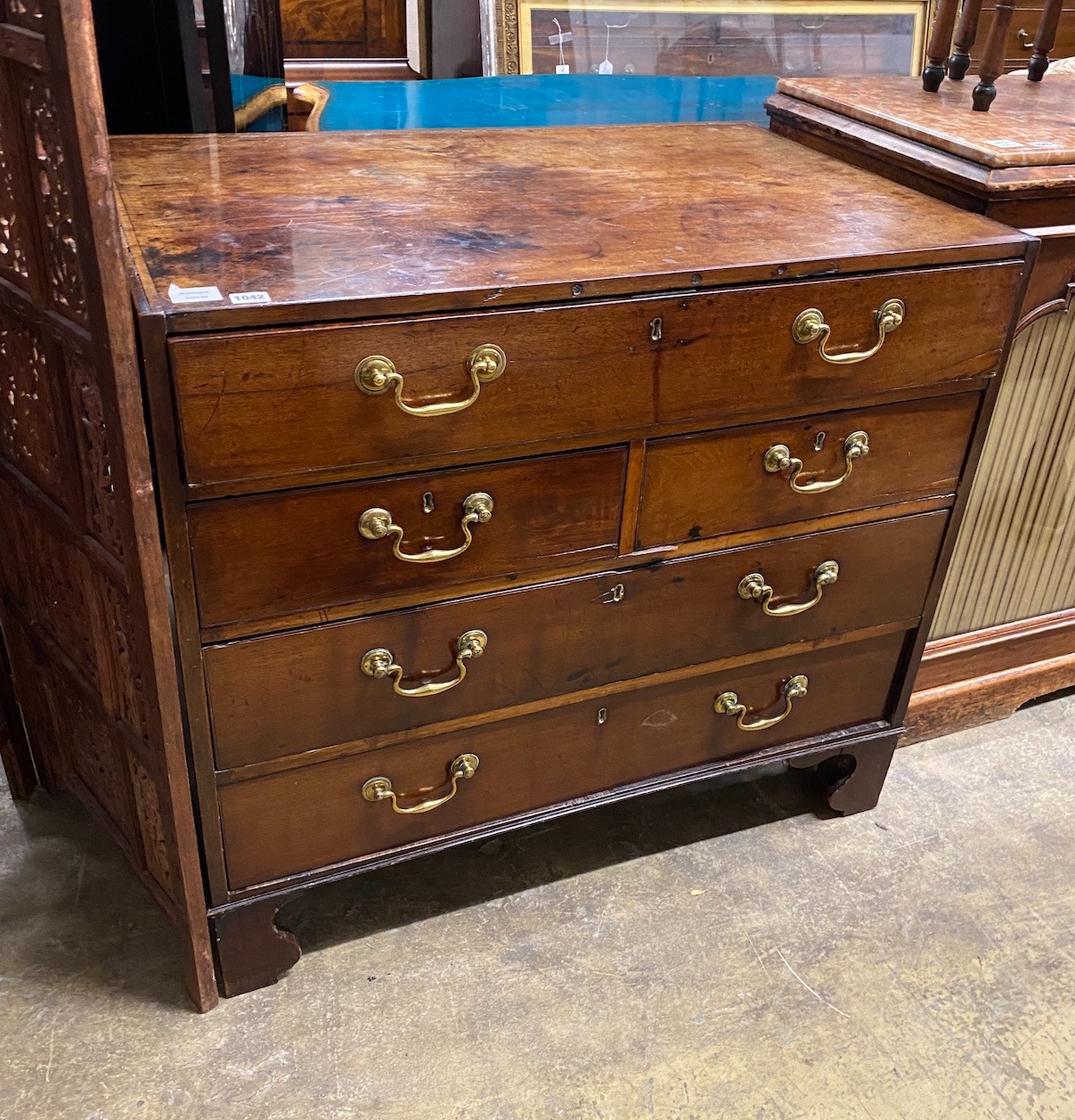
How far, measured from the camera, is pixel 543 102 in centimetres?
202

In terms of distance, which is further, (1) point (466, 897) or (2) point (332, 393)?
(1) point (466, 897)

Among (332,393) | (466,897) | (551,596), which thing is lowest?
(466,897)

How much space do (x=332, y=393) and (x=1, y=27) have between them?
16.3 inches

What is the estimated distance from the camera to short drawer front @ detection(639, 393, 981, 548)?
1.29 m

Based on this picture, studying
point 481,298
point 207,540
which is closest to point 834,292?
point 481,298

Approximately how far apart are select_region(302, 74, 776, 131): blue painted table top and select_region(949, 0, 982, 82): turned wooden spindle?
1.21ft

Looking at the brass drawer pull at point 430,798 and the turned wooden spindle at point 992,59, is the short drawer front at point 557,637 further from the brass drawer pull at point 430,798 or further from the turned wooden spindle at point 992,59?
the turned wooden spindle at point 992,59

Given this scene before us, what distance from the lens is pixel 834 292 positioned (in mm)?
1228

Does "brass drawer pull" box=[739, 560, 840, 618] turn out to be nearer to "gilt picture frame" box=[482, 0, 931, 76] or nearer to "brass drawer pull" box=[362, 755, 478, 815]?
"brass drawer pull" box=[362, 755, 478, 815]

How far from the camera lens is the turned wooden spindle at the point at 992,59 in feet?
4.97

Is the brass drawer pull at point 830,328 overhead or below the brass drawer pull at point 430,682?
overhead

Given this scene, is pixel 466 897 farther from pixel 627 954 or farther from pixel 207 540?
pixel 207 540

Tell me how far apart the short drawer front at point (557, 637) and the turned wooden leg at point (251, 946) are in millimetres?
229

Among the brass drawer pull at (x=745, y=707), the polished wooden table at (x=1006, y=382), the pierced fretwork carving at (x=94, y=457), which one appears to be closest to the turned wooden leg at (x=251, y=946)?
the pierced fretwork carving at (x=94, y=457)
